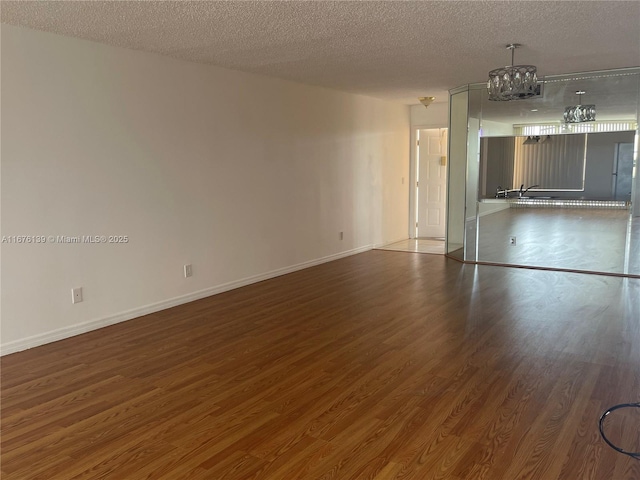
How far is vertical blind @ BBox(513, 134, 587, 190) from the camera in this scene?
20.2 feet

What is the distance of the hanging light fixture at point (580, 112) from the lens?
592cm

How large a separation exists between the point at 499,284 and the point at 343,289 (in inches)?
69.9

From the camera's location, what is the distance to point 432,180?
9266mm

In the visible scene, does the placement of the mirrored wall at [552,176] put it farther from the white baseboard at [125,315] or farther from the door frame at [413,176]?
the white baseboard at [125,315]

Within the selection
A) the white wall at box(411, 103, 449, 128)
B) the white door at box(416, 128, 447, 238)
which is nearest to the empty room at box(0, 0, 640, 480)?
the white wall at box(411, 103, 449, 128)

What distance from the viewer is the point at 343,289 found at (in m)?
5.59

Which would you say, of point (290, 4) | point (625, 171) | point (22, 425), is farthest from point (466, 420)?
point (625, 171)

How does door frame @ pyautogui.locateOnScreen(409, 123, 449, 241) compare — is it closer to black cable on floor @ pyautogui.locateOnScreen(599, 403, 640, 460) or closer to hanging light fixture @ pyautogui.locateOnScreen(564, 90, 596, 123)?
hanging light fixture @ pyautogui.locateOnScreen(564, 90, 596, 123)

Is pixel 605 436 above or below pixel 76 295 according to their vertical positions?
below

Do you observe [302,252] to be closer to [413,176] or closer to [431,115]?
[413,176]

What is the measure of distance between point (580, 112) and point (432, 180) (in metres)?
3.48

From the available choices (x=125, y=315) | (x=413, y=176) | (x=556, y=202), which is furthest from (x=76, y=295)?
(x=413, y=176)

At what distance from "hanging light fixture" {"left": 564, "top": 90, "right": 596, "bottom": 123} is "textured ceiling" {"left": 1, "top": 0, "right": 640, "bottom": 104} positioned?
512 mm

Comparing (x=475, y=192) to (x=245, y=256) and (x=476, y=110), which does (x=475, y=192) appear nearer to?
(x=476, y=110)
